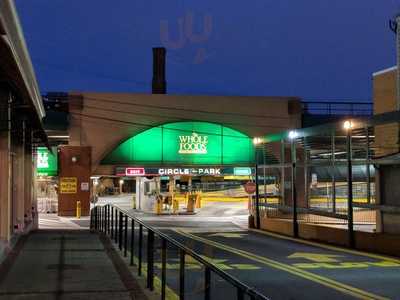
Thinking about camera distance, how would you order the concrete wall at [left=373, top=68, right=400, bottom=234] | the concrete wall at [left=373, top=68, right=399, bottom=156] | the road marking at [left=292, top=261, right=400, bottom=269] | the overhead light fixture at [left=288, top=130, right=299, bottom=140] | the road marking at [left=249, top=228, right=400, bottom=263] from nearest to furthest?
the road marking at [left=292, top=261, right=400, bottom=269] → the road marking at [left=249, top=228, right=400, bottom=263] → the concrete wall at [left=373, top=68, right=400, bottom=234] → the concrete wall at [left=373, top=68, right=399, bottom=156] → the overhead light fixture at [left=288, top=130, right=299, bottom=140]

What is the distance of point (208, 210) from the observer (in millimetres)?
44969

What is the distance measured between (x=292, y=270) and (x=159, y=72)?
123 feet

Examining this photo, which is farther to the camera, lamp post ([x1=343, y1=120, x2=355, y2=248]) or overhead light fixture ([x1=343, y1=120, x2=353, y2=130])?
overhead light fixture ([x1=343, y1=120, x2=353, y2=130])

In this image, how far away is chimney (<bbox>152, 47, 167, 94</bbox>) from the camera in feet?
162

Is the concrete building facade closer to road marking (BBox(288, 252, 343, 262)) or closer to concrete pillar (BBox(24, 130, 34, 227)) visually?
concrete pillar (BBox(24, 130, 34, 227))

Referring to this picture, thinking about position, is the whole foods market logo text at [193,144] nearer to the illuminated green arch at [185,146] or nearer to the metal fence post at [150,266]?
the illuminated green arch at [185,146]

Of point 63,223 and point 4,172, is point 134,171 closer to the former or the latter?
point 63,223

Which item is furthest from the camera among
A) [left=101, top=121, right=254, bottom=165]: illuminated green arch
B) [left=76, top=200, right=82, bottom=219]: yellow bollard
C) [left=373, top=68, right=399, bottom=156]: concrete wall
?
[left=101, top=121, right=254, bottom=165]: illuminated green arch

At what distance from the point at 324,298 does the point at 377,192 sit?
33.5ft

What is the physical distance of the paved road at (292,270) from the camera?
404 inches

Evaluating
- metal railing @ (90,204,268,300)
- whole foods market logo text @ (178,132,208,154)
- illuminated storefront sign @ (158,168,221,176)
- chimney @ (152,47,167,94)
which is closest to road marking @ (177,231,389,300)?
metal railing @ (90,204,268,300)

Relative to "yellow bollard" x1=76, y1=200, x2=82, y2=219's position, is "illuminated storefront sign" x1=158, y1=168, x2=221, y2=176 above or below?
above

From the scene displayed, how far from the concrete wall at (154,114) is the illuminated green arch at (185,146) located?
507 millimetres

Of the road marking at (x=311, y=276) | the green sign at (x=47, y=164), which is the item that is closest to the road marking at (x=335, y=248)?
the road marking at (x=311, y=276)
